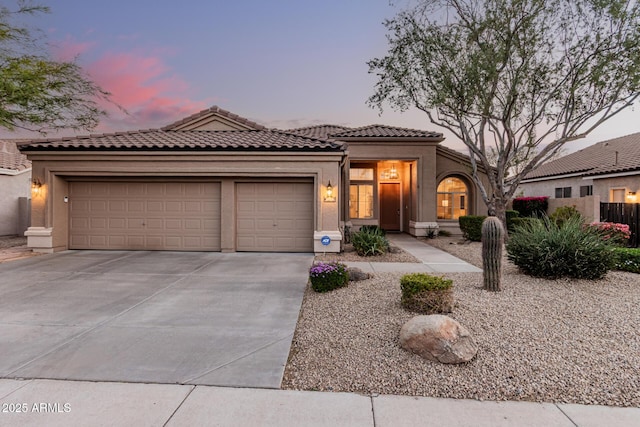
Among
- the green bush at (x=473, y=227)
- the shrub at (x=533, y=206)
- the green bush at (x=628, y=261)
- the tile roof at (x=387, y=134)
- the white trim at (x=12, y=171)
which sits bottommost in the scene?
the green bush at (x=628, y=261)

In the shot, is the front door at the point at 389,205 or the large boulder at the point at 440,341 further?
the front door at the point at 389,205

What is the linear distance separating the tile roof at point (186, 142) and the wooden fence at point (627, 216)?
10.2 metres

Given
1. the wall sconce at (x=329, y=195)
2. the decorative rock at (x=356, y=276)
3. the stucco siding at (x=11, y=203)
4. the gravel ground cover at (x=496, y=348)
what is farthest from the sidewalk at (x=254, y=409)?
the stucco siding at (x=11, y=203)

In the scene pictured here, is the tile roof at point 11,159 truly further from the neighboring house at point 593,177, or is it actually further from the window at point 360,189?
the neighboring house at point 593,177

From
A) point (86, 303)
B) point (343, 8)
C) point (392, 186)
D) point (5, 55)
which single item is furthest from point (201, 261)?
point (392, 186)

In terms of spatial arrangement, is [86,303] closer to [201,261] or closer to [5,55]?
[201,261]

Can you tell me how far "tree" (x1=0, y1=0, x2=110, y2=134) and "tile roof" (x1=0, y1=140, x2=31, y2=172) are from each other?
5786 millimetres

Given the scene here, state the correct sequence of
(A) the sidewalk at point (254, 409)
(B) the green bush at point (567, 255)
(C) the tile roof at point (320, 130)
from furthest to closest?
(C) the tile roof at point (320, 130) < (B) the green bush at point (567, 255) < (A) the sidewalk at point (254, 409)

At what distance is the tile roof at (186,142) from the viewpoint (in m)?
10.6

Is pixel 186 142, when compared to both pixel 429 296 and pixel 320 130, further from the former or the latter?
pixel 429 296

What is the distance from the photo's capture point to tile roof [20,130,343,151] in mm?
10555

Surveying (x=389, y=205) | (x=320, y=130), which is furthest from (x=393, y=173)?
(x=320, y=130)

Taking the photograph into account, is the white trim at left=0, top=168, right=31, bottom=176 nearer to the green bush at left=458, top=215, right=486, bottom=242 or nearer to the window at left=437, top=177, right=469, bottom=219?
the window at left=437, top=177, right=469, bottom=219

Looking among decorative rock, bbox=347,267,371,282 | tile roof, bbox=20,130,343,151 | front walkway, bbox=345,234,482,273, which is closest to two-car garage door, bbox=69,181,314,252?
tile roof, bbox=20,130,343,151
